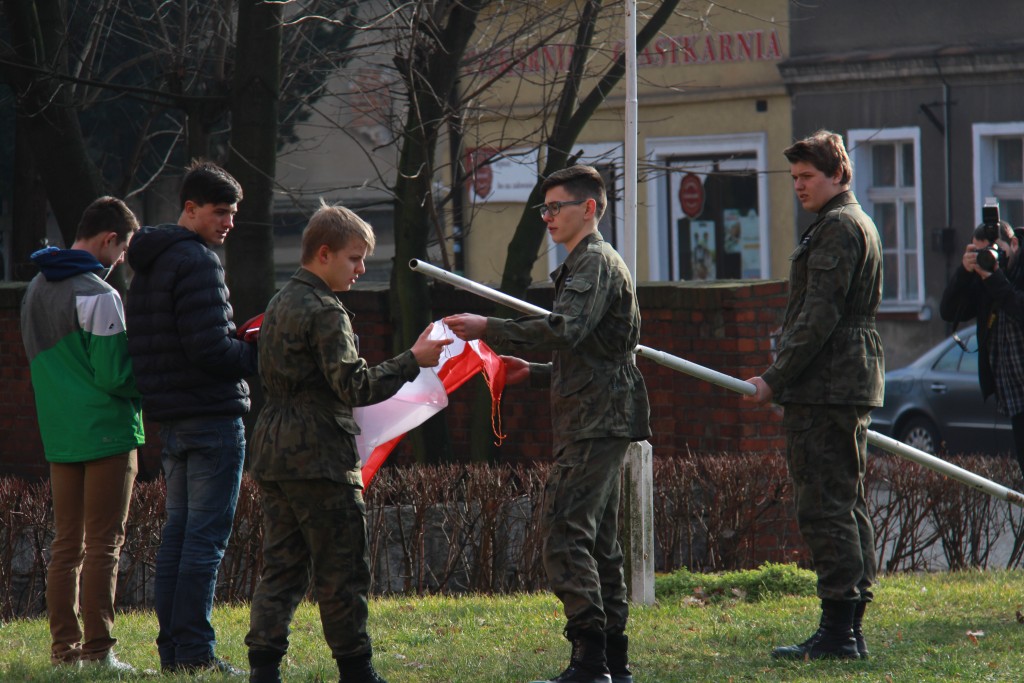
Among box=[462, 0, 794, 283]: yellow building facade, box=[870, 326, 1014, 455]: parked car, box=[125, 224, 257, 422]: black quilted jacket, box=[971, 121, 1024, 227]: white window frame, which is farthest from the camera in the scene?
box=[462, 0, 794, 283]: yellow building facade

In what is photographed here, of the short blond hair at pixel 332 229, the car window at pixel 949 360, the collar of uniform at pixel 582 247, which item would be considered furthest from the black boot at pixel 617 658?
the car window at pixel 949 360

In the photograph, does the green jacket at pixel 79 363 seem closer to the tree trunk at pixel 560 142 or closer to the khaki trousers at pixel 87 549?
the khaki trousers at pixel 87 549

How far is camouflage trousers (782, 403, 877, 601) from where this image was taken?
223 inches

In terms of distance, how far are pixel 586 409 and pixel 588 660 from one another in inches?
34.7

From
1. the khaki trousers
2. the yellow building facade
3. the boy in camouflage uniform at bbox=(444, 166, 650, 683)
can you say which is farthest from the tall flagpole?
the yellow building facade

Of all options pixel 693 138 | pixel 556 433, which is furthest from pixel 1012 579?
pixel 693 138

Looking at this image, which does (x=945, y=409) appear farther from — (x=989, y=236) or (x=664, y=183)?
(x=989, y=236)

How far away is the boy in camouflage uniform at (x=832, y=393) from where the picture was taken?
562 cm

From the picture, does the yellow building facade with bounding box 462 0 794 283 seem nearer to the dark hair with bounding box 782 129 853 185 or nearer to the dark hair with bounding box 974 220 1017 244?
the dark hair with bounding box 974 220 1017 244

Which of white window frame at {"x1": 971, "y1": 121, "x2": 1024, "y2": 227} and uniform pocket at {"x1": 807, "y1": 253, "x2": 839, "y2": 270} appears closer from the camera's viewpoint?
uniform pocket at {"x1": 807, "y1": 253, "x2": 839, "y2": 270}

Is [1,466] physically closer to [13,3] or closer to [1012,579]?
[13,3]

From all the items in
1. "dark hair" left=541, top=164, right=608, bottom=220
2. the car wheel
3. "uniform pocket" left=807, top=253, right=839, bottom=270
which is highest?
"dark hair" left=541, top=164, right=608, bottom=220

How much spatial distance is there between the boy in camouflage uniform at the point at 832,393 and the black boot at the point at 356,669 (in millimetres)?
1752

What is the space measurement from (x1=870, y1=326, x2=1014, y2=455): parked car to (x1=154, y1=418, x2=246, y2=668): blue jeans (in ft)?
36.2
